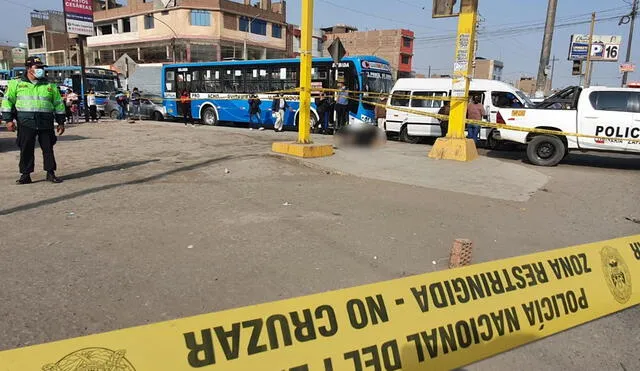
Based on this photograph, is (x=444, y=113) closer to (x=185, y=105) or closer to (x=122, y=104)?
(x=185, y=105)

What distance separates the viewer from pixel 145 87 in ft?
102

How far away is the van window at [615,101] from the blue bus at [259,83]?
734 centimetres

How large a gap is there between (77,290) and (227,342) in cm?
206

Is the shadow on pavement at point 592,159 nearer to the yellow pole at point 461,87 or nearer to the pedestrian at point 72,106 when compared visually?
the yellow pole at point 461,87

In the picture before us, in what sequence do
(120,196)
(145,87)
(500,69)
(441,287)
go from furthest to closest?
(500,69)
(145,87)
(120,196)
(441,287)

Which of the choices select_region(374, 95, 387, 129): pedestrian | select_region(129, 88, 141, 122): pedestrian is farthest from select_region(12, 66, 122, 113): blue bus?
select_region(374, 95, 387, 129): pedestrian

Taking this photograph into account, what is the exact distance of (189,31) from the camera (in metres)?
50.1

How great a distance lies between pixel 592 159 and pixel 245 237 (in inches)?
459

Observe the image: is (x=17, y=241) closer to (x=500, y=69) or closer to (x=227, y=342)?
(x=227, y=342)

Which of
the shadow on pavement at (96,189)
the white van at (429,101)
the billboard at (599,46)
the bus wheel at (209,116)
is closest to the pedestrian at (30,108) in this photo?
the shadow on pavement at (96,189)

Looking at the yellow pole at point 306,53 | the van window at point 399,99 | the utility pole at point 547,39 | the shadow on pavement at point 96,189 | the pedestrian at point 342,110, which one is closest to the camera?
the shadow on pavement at point 96,189

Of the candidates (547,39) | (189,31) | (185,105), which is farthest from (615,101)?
(189,31)

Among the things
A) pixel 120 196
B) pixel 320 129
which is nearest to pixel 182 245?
pixel 120 196

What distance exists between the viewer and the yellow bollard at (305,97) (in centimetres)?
966
